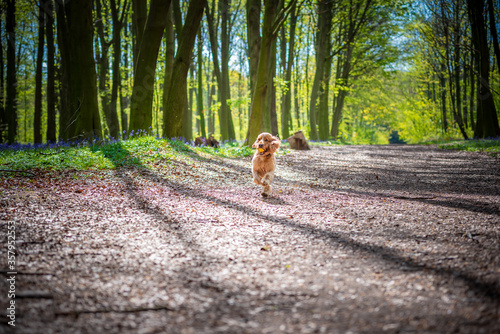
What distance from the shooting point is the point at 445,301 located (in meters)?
2.13

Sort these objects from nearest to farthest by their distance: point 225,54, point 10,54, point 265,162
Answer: point 265,162 < point 10,54 < point 225,54

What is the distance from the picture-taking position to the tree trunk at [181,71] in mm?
10641

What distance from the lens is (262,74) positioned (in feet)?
41.5

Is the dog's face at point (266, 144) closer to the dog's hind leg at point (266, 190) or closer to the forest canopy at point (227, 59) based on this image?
the dog's hind leg at point (266, 190)

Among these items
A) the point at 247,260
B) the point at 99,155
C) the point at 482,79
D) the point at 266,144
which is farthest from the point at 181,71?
the point at 482,79

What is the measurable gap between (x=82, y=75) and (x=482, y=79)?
58.8 ft

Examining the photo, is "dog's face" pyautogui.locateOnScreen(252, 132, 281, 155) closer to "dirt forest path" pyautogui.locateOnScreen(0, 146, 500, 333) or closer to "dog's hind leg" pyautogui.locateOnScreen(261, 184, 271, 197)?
"dog's hind leg" pyautogui.locateOnScreen(261, 184, 271, 197)

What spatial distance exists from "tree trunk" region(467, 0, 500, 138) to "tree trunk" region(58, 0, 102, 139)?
16106mm

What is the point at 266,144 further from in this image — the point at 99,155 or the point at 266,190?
the point at 99,155

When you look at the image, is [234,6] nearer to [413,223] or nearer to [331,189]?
[331,189]

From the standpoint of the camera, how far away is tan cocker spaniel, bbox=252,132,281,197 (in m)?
5.93

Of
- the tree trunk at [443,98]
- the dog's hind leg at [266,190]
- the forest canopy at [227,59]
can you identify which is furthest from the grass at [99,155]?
the tree trunk at [443,98]

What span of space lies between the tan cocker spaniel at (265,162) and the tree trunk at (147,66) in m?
5.98

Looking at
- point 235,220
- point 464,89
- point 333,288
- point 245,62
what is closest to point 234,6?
point 245,62
